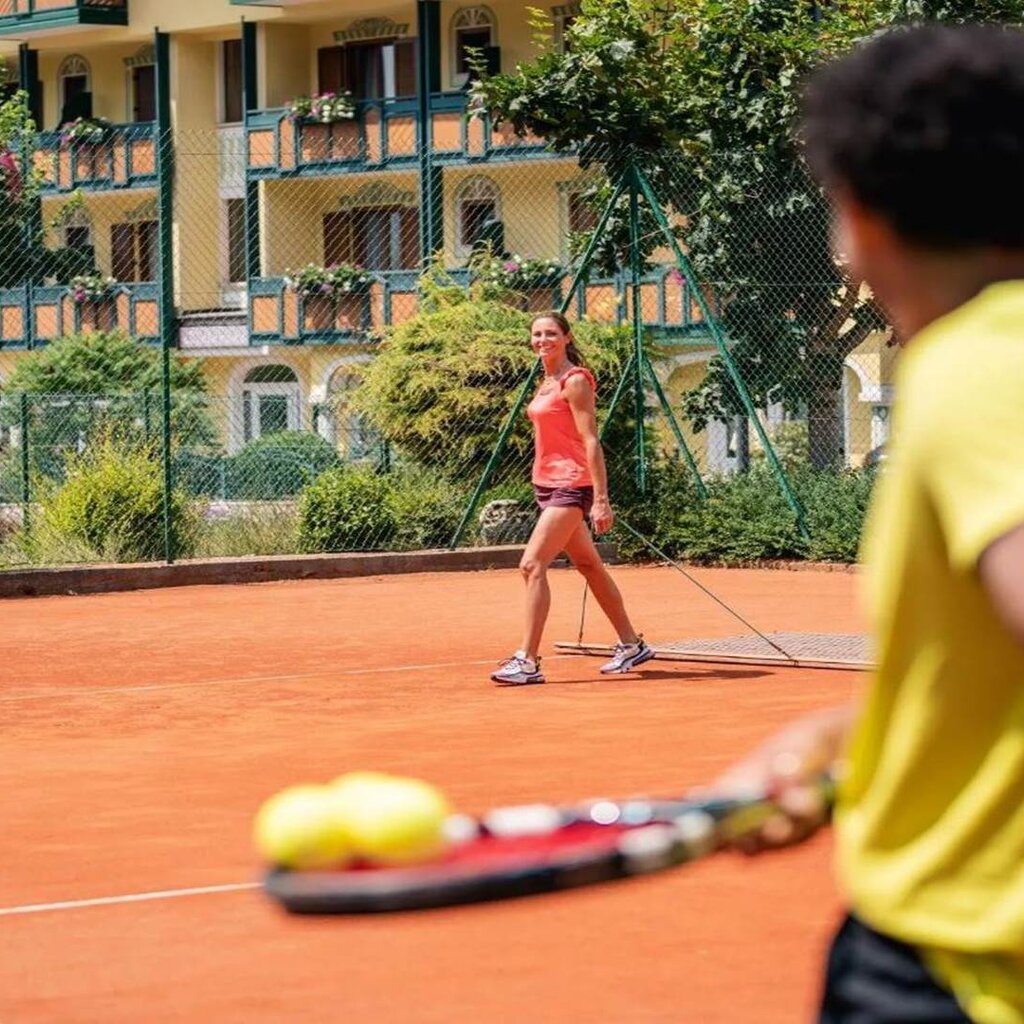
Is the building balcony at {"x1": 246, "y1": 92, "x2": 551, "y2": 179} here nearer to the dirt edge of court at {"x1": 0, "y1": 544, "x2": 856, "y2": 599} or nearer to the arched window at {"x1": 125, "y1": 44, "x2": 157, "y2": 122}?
the arched window at {"x1": 125, "y1": 44, "x2": 157, "y2": 122}

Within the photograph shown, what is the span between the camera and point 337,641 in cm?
1417

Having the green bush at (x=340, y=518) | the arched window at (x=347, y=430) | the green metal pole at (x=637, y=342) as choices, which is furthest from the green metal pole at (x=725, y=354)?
the arched window at (x=347, y=430)

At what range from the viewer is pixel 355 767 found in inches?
350

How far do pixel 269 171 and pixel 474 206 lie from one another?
3716 mm

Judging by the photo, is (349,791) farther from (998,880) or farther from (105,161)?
(105,161)

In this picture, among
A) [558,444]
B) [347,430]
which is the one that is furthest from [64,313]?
[558,444]

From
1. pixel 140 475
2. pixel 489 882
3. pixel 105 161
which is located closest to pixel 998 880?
pixel 489 882

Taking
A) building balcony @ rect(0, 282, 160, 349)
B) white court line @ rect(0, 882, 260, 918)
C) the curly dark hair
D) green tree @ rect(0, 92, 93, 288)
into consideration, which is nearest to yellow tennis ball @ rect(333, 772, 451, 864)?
the curly dark hair

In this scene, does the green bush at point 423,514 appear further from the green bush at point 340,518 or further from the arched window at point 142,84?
the arched window at point 142,84

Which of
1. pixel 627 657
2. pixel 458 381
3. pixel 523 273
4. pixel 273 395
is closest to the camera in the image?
pixel 627 657

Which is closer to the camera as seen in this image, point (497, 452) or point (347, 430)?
point (497, 452)

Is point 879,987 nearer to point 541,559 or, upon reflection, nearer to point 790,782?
point 790,782

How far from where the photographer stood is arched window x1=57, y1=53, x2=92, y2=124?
4475cm

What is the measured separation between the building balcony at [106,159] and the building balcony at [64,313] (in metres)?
2.90
